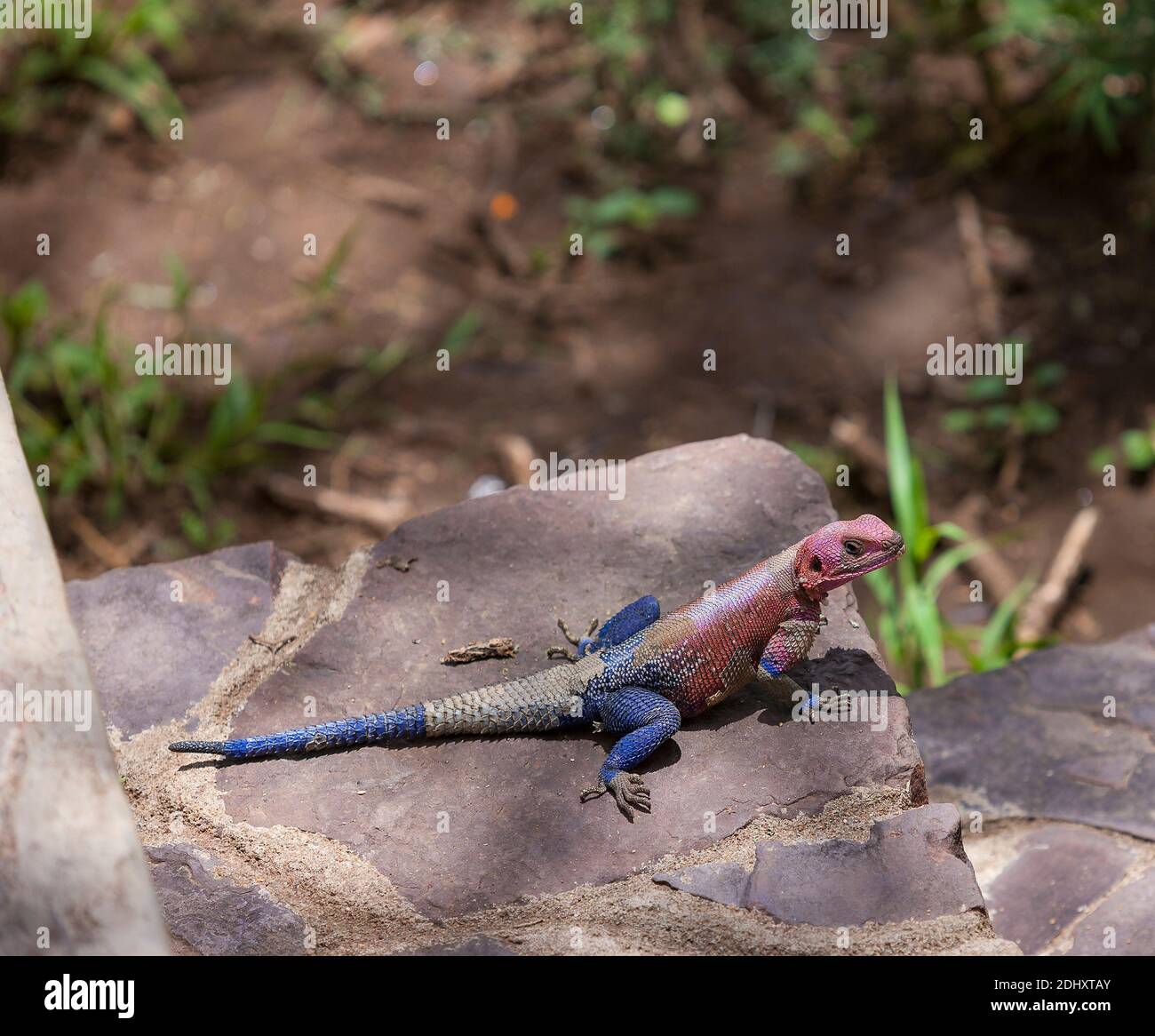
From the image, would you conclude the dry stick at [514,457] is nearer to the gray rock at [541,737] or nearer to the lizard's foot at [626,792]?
the gray rock at [541,737]

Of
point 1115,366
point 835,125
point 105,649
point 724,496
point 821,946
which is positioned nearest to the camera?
point 821,946

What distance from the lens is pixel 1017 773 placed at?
207 inches

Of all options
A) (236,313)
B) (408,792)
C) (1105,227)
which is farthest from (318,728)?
(1105,227)

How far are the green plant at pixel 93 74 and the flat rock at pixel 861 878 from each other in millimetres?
8287

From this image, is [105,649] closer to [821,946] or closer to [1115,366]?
[821,946]

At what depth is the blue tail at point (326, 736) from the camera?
4.22 metres

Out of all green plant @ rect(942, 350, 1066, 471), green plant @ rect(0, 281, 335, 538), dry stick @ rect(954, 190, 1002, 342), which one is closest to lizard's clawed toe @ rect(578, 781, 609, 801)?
green plant @ rect(0, 281, 335, 538)

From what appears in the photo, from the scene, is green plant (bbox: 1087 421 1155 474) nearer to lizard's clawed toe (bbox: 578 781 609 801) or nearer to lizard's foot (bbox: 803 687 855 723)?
lizard's foot (bbox: 803 687 855 723)

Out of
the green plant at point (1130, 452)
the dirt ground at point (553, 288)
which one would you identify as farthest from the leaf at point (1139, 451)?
the dirt ground at point (553, 288)

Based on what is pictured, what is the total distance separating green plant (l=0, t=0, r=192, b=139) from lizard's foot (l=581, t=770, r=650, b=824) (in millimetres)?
7762

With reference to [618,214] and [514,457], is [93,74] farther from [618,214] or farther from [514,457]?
[514,457]

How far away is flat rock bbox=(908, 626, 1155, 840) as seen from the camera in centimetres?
499

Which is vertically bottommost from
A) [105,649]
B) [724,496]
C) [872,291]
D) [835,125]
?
[105,649]

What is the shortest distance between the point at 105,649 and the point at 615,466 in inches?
89.9
